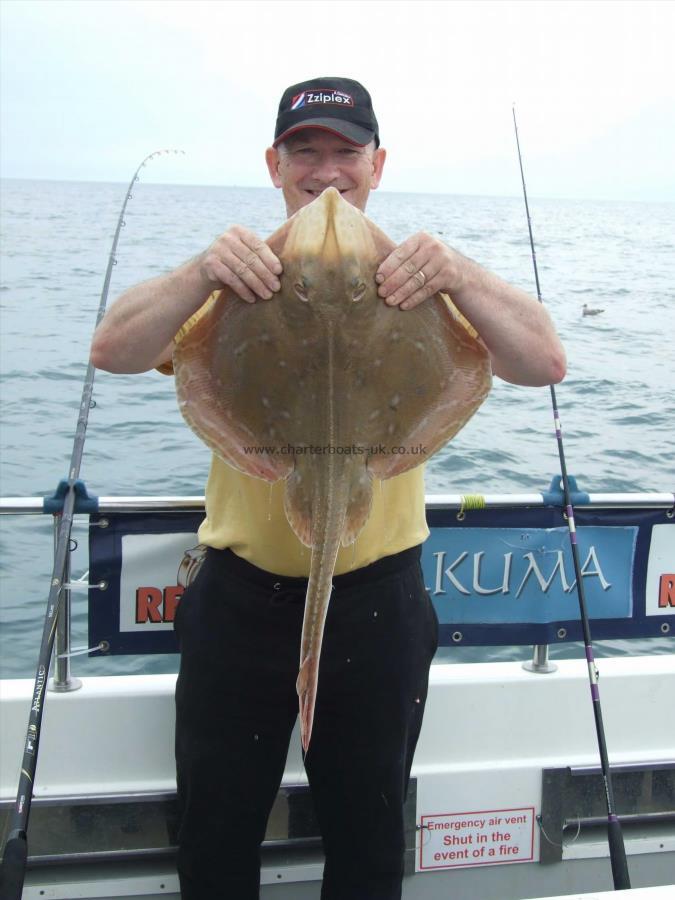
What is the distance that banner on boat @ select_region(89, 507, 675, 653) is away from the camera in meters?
3.13

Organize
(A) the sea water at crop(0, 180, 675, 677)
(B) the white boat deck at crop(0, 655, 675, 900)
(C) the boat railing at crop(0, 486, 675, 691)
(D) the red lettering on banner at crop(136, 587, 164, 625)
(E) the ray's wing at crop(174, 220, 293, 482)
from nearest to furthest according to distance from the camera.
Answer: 1. (E) the ray's wing at crop(174, 220, 293, 482)
2. (B) the white boat deck at crop(0, 655, 675, 900)
3. (D) the red lettering on banner at crop(136, 587, 164, 625)
4. (C) the boat railing at crop(0, 486, 675, 691)
5. (A) the sea water at crop(0, 180, 675, 677)

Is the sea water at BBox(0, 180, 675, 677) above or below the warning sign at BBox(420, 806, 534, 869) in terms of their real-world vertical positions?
above

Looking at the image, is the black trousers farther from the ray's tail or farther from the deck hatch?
the deck hatch

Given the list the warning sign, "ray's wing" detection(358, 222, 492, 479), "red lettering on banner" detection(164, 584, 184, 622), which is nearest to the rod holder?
the warning sign

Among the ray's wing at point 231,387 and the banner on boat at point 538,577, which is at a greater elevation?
the ray's wing at point 231,387

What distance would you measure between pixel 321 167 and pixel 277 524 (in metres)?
0.93

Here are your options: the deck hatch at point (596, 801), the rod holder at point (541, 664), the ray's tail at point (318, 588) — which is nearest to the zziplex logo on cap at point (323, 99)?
the ray's tail at point (318, 588)

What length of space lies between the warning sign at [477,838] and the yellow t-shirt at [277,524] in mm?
1252

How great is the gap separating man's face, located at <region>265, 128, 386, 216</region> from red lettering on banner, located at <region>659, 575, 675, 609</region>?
6.19ft

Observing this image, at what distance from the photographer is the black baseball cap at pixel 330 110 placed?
7.25 feet

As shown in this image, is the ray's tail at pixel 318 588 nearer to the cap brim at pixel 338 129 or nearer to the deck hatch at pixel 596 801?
the cap brim at pixel 338 129

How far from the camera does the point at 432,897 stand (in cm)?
299

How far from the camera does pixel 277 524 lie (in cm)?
218

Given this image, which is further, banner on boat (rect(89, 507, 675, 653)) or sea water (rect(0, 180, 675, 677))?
sea water (rect(0, 180, 675, 677))
